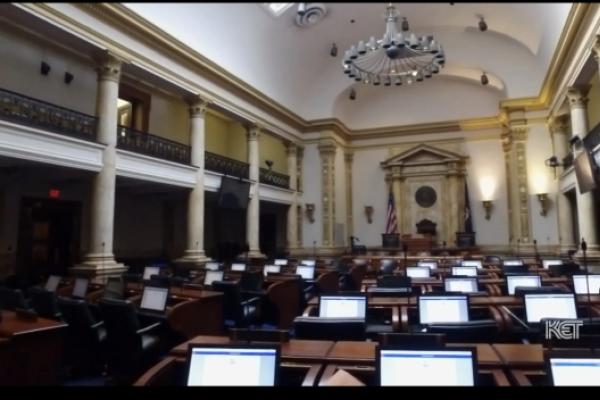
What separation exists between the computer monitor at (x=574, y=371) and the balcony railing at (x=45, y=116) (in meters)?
7.70

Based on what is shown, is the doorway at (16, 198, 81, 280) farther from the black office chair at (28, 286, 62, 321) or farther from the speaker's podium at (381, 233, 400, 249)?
the speaker's podium at (381, 233, 400, 249)

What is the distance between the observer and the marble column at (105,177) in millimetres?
8266

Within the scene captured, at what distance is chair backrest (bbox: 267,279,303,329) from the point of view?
677cm

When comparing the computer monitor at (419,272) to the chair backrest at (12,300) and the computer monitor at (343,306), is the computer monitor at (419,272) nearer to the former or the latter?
the computer monitor at (343,306)

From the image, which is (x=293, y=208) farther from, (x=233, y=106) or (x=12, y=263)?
(x=12, y=263)

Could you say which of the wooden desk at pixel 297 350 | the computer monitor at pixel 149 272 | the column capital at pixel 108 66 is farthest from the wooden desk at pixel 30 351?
the column capital at pixel 108 66

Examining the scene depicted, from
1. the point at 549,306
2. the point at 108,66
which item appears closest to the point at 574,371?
the point at 549,306

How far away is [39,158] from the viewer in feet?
23.8

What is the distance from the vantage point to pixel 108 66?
8492 mm

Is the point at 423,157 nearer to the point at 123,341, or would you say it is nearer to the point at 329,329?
the point at 123,341

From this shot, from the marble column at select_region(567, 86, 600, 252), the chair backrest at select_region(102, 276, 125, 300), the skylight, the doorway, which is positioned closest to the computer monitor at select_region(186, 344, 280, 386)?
the skylight

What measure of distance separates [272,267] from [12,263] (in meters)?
5.65

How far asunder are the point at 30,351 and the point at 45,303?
180cm

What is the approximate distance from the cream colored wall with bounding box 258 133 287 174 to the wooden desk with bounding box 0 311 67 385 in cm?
1343
